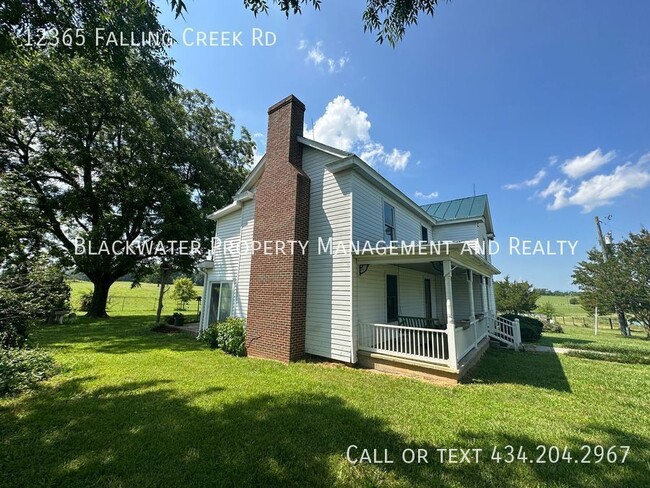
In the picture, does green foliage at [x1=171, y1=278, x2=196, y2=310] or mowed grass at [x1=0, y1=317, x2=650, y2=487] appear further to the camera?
green foliage at [x1=171, y1=278, x2=196, y2=310]

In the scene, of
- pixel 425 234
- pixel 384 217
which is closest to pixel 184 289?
pixel 425 234

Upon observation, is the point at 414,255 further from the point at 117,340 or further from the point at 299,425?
the point at 117,340

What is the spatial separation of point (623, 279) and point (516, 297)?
7675mm

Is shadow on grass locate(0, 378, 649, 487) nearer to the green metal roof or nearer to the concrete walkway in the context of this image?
the concrete walkway

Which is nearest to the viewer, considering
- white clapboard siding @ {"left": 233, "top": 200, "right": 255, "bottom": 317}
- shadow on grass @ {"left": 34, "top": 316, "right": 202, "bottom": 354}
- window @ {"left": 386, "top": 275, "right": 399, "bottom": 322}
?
shadow on grass @ {"left": 34, "top": 316, "right": 202, "bottom": 354}

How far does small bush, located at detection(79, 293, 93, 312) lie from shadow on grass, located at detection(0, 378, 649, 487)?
22440mm

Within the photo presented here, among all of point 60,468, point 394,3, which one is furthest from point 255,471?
point 394,3

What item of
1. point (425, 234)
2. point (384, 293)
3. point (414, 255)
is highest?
point (425, 234)

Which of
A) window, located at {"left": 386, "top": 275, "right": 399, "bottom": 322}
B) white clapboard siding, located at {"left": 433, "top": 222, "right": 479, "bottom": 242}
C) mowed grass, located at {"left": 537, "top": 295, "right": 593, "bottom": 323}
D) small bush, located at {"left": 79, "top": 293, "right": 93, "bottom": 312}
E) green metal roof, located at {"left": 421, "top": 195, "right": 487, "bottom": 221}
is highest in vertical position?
green metal roof, located at {"left": 421, "top": 195, "right": 487, "bottom": 221}

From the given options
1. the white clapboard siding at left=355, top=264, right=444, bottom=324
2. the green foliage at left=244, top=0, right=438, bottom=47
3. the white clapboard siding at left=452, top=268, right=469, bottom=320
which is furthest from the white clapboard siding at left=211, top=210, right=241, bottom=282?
the white clapboard siding at left=452, top=268, right=469, bottom=320

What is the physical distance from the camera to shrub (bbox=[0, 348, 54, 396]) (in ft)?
17.2

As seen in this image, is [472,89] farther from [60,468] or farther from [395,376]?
[60,468]

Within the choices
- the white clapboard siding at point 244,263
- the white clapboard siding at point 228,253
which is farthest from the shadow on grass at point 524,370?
the white clapboard siding at point 228,253

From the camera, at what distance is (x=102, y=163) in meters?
17.1
